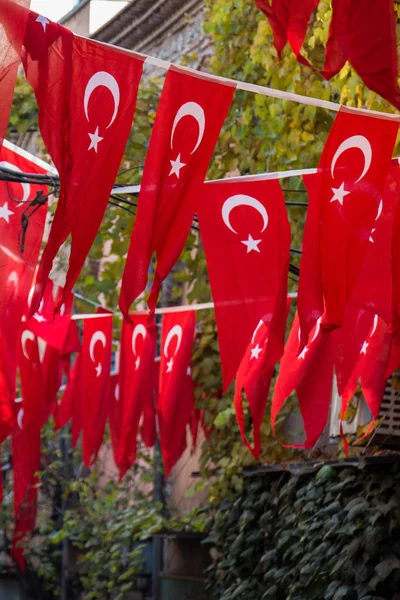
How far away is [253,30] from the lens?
11398mm

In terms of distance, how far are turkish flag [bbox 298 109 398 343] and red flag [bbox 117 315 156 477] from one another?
3.38 m

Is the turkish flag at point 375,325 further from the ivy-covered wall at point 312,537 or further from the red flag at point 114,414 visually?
the red flag at point 114,414

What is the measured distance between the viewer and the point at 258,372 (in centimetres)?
791

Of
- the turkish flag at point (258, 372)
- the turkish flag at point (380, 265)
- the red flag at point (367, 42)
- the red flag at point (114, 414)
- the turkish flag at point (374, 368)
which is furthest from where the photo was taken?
the red flag at point (114, 414)

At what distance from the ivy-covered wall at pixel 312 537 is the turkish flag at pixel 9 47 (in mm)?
4288

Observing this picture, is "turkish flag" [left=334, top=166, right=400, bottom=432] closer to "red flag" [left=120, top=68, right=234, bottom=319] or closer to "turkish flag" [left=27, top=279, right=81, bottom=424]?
"red flag" [left=120, top=68, right=234, bottom=319]

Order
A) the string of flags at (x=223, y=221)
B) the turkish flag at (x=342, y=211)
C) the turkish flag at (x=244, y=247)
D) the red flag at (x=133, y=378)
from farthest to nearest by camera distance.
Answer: the red flag at (x=133, y=378), the turkish flag at (x=244, y=247), the turkish flag at (x=342, y=211), the string of flags at (x=223, y=221)

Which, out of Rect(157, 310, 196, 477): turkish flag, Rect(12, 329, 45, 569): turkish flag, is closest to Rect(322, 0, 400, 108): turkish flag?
Rect(157, 310, 196, 477): turkish flag

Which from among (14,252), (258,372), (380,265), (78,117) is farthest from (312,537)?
(78,117)

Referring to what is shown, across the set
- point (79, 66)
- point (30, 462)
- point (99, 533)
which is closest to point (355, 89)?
point (79, 66)

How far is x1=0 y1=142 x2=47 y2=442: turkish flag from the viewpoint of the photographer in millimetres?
7367

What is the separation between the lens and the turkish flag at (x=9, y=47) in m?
5.08

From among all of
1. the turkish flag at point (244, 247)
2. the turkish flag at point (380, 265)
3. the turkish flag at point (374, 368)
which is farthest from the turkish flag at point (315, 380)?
the turkish flag at point (380, 265)

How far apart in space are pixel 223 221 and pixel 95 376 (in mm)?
3575
